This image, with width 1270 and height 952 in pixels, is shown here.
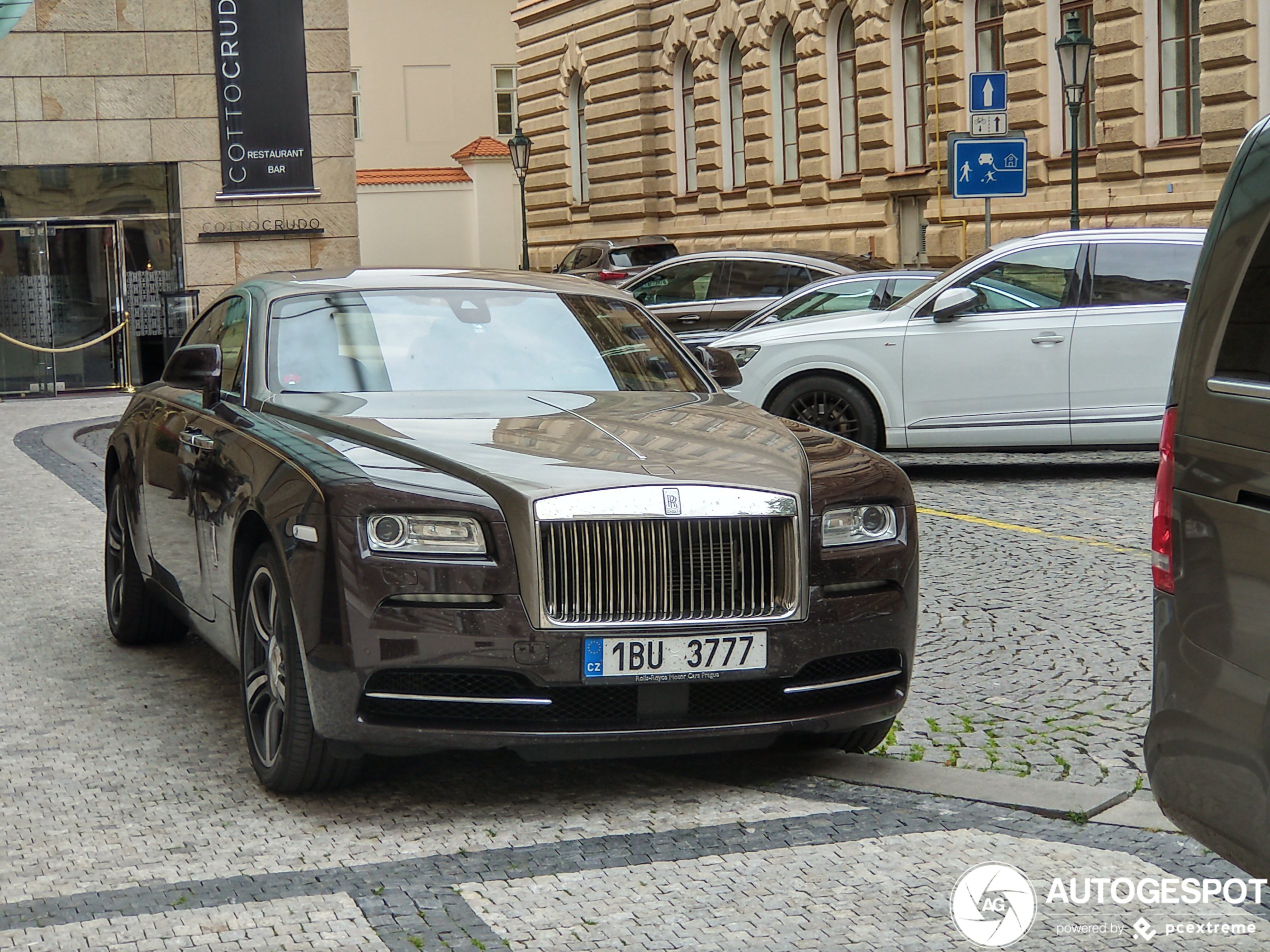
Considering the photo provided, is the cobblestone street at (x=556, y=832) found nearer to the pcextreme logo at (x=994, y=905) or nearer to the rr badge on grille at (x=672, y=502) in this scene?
the pcextreme logo at (x=994, y=905)

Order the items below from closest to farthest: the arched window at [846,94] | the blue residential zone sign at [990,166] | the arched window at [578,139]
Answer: the blue residential zone sign at [990,166] < the arched window at [846,94] < the arched window at [578,139]

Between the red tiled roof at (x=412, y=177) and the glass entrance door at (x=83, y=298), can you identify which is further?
the red tiled roof at (x=412, y=177)

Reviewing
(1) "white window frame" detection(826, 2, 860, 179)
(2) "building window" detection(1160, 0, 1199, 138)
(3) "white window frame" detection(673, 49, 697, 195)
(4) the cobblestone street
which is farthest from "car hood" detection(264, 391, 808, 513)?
(3) "white window frame" detection(673, 49, 697, 195)

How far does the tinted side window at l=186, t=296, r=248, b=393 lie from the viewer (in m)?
6.19

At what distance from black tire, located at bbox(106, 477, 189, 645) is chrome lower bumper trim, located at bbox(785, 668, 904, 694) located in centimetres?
298

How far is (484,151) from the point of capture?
2023 inches

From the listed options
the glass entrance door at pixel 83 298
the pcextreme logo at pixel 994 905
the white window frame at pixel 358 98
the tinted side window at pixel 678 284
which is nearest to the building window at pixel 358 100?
the white window frame at pixel 358 98

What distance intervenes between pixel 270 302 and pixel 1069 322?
23.3 ft

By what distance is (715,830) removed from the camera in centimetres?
467

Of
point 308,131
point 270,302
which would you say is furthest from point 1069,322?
point 308,131

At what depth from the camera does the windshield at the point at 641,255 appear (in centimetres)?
3177

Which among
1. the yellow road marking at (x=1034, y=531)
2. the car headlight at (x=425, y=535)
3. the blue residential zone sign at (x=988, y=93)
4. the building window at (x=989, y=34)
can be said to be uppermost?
the building window at (x=989, y=34)

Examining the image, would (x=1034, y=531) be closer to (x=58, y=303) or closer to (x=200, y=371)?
(x=200, y=371)

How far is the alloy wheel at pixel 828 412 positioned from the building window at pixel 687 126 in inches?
1057
